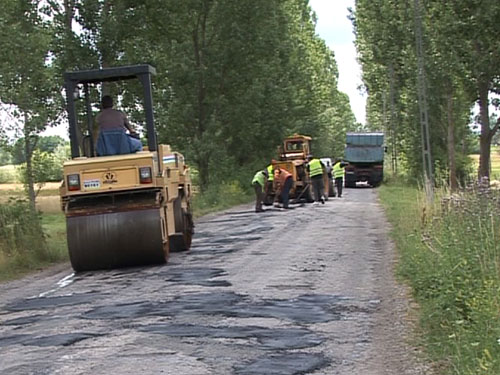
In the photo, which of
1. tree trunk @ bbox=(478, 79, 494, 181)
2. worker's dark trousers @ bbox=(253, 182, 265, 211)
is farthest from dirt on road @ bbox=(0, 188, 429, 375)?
worker's dark trousers @ bbox=(253, 182, 265, 211)

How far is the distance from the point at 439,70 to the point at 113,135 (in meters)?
16.6

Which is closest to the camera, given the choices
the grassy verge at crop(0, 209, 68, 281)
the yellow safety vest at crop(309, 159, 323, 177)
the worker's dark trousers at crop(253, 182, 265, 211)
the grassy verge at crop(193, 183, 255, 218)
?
the grassy verge at crop(0, 209, 68, 281)

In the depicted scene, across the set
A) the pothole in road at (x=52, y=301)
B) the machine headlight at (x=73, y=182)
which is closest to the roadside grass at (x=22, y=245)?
the machine headlight at (x=73, y=182)

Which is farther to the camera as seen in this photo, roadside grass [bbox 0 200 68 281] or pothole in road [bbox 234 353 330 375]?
roadside grass [bbox 0 200 68 281]

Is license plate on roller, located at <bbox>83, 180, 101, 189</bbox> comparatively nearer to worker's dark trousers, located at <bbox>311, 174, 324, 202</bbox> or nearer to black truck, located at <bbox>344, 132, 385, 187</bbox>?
worker's dark trousers, located at <bbox>311, 174, 324, 202</bbox>

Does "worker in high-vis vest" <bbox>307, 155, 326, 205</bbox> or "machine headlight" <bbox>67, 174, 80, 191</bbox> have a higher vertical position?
"machine headlight" <bbox>67, 174, 80, 191</bbox>

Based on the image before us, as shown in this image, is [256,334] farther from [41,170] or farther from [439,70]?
[439,70]

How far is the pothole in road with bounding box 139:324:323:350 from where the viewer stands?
8508 millimetres

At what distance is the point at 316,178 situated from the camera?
32.8 metres

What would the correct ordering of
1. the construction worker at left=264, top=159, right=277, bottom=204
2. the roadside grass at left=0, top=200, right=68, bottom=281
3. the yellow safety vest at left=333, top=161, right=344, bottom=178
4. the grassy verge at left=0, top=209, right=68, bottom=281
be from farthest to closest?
the yellow safety vest at left=333, top=161, right=344, bottom=178 → the construction worker at left=264, top=159, right=277, bottom=204 → the roadside grass at left=0, top=200, right=68, bottom=281 → the grassy verge at left=0, top=209, right=68, bottom=281

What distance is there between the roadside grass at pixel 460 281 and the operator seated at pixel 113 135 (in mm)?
4779

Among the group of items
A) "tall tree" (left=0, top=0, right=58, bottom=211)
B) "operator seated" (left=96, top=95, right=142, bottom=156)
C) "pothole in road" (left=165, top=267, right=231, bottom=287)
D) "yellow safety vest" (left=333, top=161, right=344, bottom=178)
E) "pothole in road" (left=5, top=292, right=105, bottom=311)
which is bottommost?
"pothole in road" (left=165, top=267, right=231, bottom=287)

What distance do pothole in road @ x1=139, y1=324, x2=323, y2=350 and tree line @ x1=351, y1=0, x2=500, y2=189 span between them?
13696 millimetres

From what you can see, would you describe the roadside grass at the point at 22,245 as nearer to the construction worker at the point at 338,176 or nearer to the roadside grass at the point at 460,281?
the roadside grass at the point at 460,281
